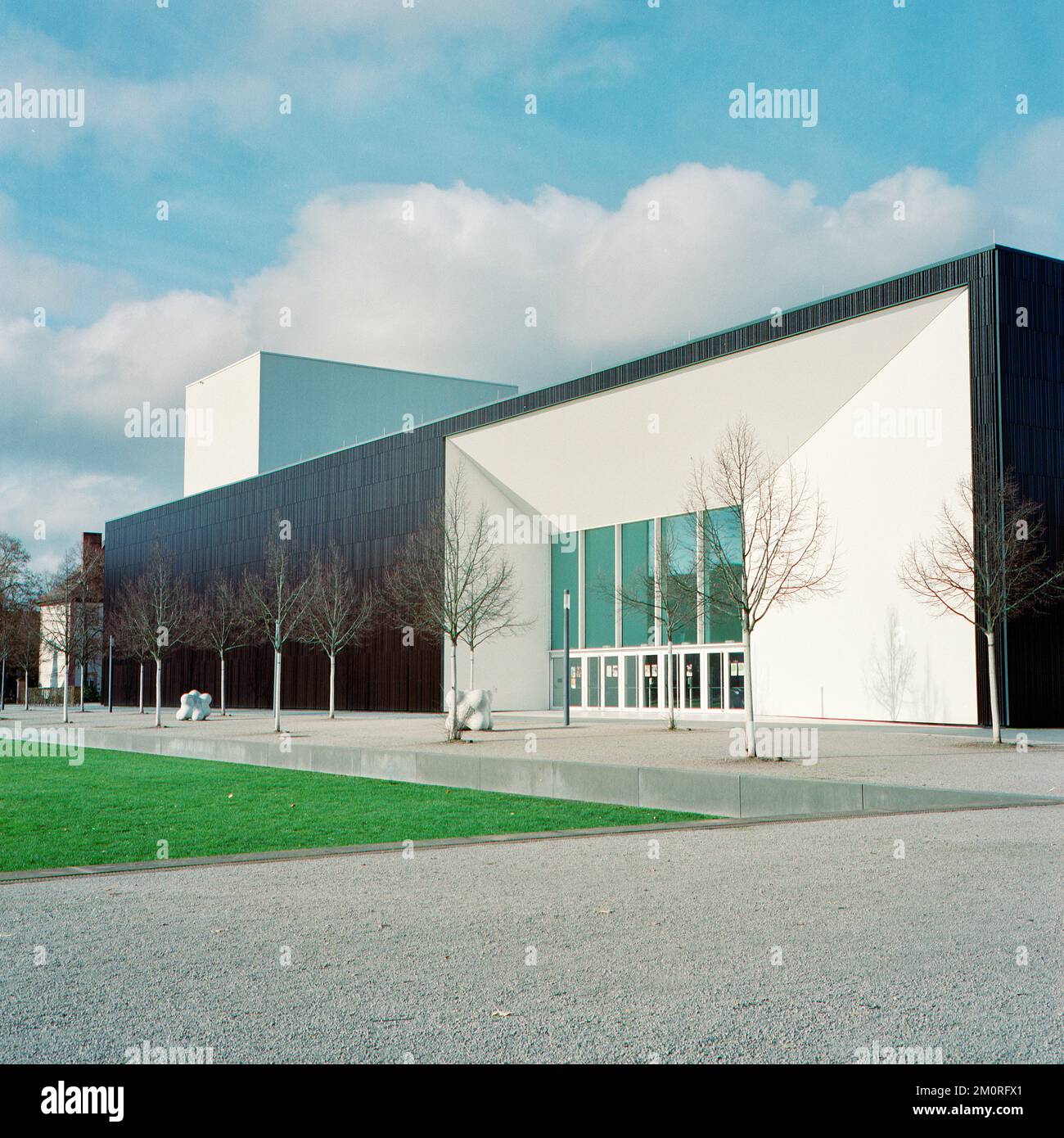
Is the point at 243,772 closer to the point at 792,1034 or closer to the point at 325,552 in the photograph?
the point at 792,1034

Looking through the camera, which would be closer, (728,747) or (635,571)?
(728,747)

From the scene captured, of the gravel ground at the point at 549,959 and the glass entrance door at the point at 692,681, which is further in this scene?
the glass entrance door at the point at 692,681

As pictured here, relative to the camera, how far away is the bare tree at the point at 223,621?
5100cm

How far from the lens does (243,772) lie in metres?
18.7

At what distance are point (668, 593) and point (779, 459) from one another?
17.4 feet

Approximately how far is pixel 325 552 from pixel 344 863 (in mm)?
45778

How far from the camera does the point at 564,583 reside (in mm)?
46750

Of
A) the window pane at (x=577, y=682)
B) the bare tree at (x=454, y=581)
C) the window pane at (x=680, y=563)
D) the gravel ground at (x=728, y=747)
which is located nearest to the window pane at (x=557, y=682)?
the window pane at (x=577, y=682)

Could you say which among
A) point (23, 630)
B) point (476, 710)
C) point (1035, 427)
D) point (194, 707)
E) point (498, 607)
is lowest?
point (194, 707)

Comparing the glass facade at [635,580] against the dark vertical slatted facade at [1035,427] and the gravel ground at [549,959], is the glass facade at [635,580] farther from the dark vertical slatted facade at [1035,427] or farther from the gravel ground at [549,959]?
the gravel ground at [549,959]

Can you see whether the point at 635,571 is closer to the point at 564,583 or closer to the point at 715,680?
the point at 715,680

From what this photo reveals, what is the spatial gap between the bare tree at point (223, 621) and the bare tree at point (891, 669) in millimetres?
25620

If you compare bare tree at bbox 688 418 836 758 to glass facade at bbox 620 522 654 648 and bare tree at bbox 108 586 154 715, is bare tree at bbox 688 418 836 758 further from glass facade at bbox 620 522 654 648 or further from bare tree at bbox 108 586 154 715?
bare tree at bbox 108 586 154 715

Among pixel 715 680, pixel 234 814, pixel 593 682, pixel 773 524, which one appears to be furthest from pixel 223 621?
pixel 234 814
